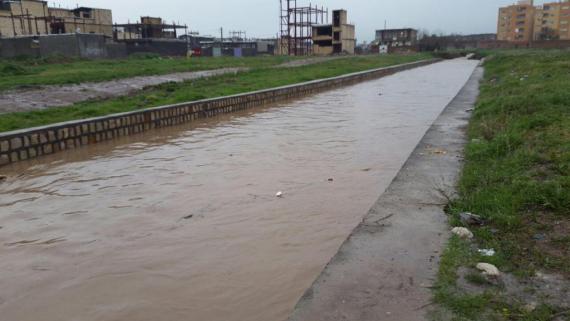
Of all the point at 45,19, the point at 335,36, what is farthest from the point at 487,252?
the point at 335,36

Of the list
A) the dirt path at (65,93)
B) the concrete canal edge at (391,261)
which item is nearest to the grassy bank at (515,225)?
the concrete canal edge at (391,261)

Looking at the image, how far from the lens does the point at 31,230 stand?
5043mm

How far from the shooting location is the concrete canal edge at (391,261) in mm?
2879

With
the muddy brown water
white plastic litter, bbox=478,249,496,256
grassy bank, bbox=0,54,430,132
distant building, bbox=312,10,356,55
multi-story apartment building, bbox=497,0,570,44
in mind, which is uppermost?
multi-story apartment building, bbox=497,0,570,44

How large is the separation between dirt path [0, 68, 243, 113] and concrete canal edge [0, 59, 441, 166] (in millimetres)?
2936

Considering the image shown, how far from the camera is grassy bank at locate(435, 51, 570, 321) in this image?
9.12 ft

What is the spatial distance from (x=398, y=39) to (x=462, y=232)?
91.9m

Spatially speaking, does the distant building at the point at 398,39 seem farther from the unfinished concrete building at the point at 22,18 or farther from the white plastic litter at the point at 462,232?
the white plastic litter at the point at 462,232

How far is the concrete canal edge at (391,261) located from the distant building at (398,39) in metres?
80.4

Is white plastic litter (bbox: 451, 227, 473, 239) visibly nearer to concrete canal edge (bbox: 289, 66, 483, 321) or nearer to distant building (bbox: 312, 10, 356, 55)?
concrete canal edge (bbox: 289, 66, 483, 321)

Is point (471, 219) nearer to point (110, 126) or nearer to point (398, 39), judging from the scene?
point (110, 126)

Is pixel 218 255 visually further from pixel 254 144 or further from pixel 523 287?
pixel 254 144

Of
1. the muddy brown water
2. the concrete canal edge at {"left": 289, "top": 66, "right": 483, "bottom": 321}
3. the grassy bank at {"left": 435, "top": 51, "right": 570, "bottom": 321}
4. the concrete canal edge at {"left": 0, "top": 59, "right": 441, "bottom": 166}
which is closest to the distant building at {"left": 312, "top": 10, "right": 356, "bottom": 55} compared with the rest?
the concrete canal edge at {"left": 0, "top": 59, "right": 441, "bottom": 166}

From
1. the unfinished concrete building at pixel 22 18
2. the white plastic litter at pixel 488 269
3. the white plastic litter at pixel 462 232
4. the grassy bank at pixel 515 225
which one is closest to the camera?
the grassy bank at pixel 515 225
